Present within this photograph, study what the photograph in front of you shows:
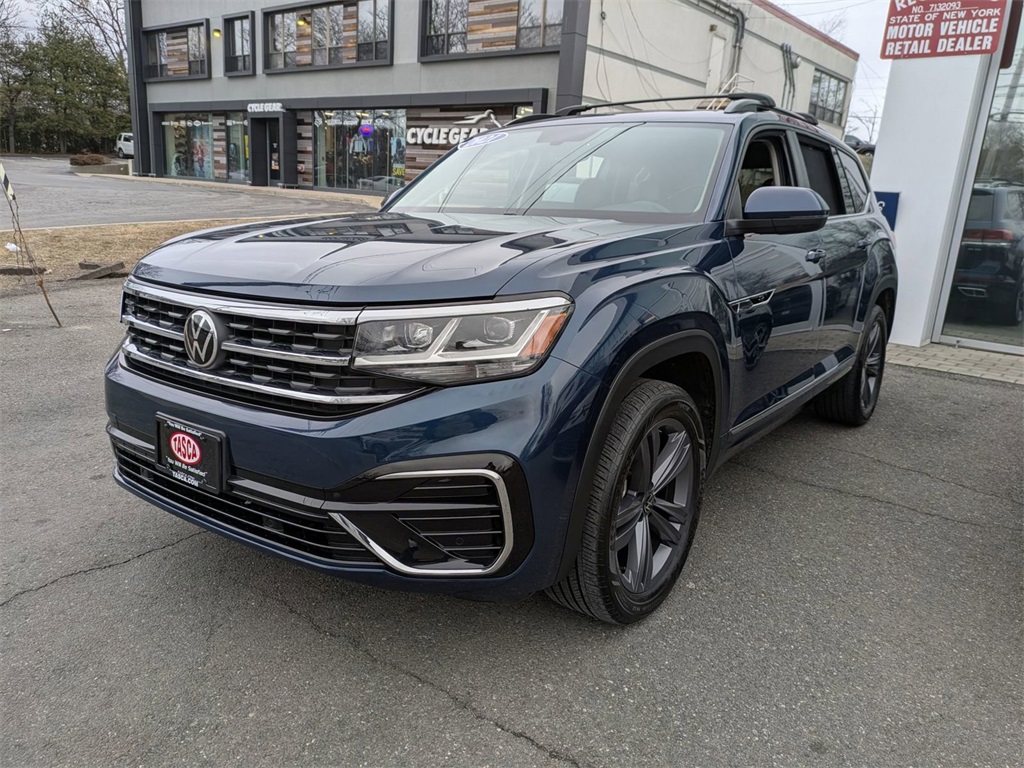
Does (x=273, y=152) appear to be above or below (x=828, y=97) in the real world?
below

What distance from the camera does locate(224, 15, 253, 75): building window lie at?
94.4 feet

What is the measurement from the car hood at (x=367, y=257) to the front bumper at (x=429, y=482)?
304mm

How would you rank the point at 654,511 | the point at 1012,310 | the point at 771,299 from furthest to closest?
1. the point at 1012,310
2. the point at 771,299
3. the point at 654,511

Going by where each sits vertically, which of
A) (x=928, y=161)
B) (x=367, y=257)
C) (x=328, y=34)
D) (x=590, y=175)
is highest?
(x=328, y=34)

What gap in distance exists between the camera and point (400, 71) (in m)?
23.7

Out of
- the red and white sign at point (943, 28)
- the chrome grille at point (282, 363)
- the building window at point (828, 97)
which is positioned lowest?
the chrome grille at point (282, 363)

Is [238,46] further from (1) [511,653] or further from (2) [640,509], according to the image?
(1) [511,653]

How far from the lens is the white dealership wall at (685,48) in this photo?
19922 millimetres

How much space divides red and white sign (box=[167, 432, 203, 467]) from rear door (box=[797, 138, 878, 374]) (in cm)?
281

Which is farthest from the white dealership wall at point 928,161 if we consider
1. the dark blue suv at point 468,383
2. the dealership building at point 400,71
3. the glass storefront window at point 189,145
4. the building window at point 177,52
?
the glass storefront window at point 189,145

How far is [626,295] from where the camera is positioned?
2.21 m

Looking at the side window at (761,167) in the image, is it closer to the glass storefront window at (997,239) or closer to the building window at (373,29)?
the glass storefront window at (997,239)

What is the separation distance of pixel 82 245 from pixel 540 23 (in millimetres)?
13731

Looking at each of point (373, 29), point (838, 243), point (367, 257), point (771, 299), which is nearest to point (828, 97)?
point (373, 29)
